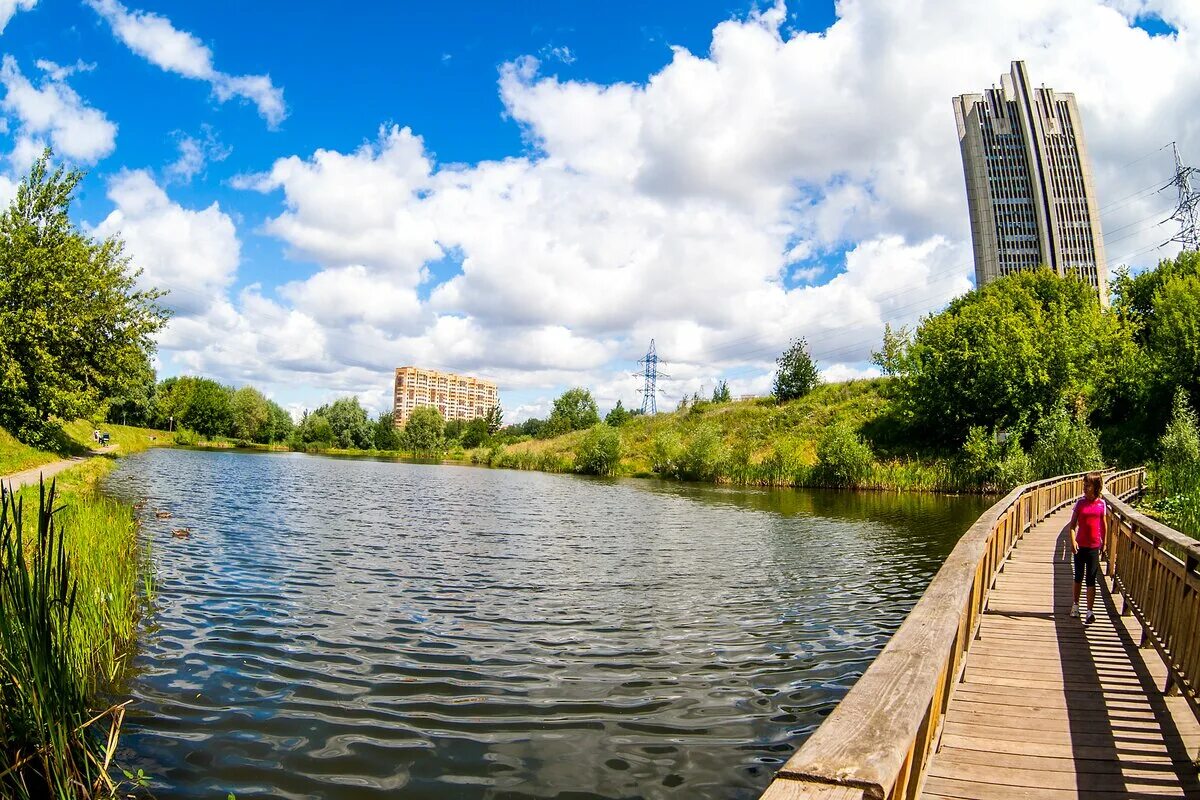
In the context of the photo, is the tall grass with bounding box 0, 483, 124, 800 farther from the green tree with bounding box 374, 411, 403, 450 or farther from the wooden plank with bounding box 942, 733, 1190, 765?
the green tree with bounding box 374, 411, 403, 450

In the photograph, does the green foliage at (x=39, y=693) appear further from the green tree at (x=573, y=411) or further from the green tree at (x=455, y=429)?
the green tree at (x=455, y=429)

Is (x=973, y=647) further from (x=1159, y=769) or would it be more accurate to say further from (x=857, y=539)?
(x=857, y=539)

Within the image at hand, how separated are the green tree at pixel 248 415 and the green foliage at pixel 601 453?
249ft

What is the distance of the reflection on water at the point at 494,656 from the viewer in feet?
19.6

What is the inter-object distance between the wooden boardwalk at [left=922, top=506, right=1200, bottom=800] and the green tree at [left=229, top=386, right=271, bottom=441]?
12485cm

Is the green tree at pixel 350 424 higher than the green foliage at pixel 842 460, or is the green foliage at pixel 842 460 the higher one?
the green tree at pixel 350 424

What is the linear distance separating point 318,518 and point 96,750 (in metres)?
17.6

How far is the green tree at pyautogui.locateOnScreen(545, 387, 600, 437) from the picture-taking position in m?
116

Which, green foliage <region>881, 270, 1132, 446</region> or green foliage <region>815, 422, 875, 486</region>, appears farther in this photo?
green foliage <region>815, 422, 875, 486</region>

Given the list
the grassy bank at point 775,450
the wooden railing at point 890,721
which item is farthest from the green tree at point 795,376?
the wooden railing at point 890,721

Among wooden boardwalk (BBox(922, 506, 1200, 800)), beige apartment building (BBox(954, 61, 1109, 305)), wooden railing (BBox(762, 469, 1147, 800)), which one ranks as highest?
beige apartment building (BBox(954, 61, 1109, 305))

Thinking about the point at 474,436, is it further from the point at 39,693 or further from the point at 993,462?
the point at 39,693

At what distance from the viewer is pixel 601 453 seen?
6456 cm

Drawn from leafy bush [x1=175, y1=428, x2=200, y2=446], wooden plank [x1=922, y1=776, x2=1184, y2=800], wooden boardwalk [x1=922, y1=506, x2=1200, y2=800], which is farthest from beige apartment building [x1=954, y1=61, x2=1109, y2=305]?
leafy bush [x1=175, y1=428, x2=200, y2=446]
